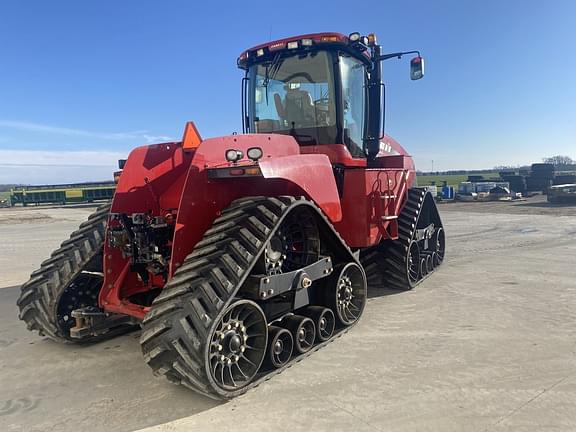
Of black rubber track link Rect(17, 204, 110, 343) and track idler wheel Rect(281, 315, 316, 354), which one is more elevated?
black rubber track link Rect(17, 204, 110, 343)

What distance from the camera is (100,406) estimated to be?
3.46m

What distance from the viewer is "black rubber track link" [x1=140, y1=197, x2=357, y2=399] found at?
3172 mm

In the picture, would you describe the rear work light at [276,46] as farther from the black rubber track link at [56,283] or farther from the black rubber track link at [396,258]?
the black rubber track link at [396,258]

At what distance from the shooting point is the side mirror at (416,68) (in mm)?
6401

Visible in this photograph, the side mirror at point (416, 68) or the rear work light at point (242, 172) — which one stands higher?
the side mirror at point (416, 68)

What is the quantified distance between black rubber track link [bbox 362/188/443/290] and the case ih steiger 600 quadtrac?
0.33 meters

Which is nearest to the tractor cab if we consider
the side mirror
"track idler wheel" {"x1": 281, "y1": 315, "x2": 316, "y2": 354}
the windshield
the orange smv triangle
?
the windshield

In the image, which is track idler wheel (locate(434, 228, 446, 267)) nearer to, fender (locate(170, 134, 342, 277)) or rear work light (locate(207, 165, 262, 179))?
fender (locate(170, 134, 342, 277))

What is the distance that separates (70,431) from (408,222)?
5468 mm

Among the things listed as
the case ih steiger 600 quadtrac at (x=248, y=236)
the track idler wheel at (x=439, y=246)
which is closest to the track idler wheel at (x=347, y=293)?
the case ih steiger 600 quadtrac at (x=248, y=236)

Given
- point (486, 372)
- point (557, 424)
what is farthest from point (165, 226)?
point (557, 424)

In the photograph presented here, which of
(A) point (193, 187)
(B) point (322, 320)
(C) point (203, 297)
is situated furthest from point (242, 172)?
(B) point (322, 320)

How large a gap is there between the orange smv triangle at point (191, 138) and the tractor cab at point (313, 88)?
196cm

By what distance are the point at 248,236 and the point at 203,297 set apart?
646 millimetres
